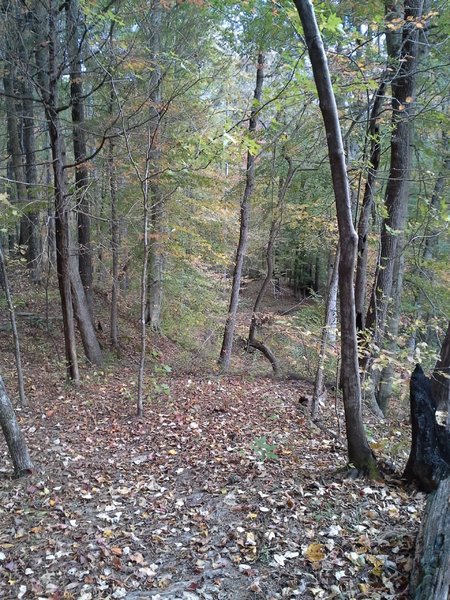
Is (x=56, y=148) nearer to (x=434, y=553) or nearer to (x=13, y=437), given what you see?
(x=13, y=437)

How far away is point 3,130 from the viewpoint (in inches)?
675

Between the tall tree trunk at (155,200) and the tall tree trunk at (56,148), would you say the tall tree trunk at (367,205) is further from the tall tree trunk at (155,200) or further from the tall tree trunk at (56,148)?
the tall tree trunk at (56,148)

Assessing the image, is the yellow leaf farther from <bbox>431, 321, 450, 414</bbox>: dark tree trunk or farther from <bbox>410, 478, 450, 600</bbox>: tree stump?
<bbox>431, 321, 450, 414</bbox>: dark tree trunk

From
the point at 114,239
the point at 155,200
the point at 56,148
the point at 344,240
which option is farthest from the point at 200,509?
the point at 155,200

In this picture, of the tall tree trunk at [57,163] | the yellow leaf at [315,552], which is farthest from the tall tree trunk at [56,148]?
the yellow leaf at [315,552]

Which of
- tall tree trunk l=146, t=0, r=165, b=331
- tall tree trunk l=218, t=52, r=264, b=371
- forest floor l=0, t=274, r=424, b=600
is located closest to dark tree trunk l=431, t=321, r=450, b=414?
forest floor l=0, t=274, r=424, b=600

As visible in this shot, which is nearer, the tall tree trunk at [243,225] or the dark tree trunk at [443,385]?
the dark tree trunk at [443,385]

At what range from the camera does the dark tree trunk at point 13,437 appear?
4.27m

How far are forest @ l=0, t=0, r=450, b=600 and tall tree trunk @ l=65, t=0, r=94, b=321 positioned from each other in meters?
0.09

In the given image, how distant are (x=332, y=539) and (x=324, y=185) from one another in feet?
28.7

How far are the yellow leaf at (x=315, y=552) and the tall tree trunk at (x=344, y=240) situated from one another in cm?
107

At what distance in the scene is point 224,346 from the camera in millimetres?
10305

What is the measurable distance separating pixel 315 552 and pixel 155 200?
877 centimetres

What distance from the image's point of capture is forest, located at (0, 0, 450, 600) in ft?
10.3
